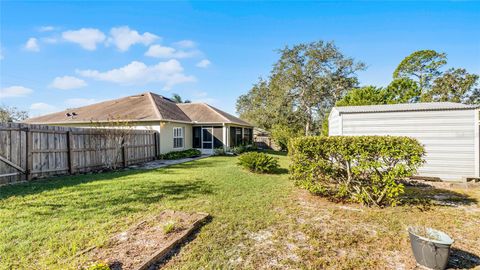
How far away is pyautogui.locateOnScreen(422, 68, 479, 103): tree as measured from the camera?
26447 mm

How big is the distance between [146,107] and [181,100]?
33.7 m

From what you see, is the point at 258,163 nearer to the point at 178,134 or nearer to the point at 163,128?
the point at 163,128

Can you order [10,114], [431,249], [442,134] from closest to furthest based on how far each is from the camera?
1. [431,249]
2. [442,134]
3. [10,114]

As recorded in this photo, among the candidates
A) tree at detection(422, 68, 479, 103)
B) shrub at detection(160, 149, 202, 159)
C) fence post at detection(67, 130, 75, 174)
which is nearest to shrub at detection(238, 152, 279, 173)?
shrub at detection(160, 149, 202, 159)

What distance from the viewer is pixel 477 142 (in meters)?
7.71

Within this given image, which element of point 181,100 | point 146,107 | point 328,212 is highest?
point 181,100

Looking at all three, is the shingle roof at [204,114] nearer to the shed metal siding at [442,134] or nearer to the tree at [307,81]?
the tree at [307,81]

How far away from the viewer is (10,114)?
117 feet

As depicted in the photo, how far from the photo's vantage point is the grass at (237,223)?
307 cm

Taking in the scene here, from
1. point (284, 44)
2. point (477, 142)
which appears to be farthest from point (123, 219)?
point (284, 44)

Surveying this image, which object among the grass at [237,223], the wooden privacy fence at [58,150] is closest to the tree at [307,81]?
the wooden privacy fence at [58,150]

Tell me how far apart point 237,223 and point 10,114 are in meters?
48.3

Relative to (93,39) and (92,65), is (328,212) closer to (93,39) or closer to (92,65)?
(93,39)

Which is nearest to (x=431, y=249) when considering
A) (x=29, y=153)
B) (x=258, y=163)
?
(x=258, y=163)
